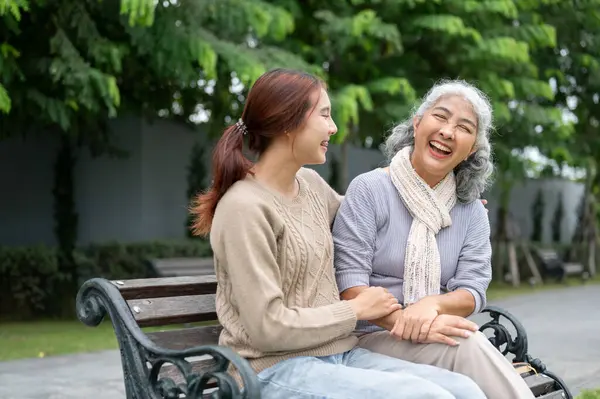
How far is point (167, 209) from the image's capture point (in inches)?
647

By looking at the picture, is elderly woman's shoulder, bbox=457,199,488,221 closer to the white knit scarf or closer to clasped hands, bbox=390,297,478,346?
the white knit scarf

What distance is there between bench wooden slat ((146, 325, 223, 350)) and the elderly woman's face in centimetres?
107

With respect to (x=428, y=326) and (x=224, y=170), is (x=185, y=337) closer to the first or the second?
(x=224, y=170)

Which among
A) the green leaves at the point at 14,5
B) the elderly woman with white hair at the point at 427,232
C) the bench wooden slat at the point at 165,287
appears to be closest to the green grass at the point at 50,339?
the green leaves at the point at 14,5

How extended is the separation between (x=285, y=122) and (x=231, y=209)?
15.3 inches

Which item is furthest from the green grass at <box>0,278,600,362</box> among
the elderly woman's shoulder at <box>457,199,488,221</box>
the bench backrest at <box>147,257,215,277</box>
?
the elderly woman's shoulder at <box>457,199,488,221</box>

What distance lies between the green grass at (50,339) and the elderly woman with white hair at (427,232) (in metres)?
6.48

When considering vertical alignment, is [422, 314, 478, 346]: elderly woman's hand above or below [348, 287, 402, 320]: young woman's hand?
below

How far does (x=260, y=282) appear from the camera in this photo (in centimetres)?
301

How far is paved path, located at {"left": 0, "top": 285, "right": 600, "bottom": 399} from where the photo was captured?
7.32 metres

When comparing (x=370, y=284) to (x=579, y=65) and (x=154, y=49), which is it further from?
(x=579, y=65)

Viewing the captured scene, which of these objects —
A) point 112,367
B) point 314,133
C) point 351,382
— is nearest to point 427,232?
point 314,133

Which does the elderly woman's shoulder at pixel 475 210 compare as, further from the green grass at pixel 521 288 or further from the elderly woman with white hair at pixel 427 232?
the green grass at pixel 521 288

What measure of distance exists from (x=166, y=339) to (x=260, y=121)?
3.07ft
